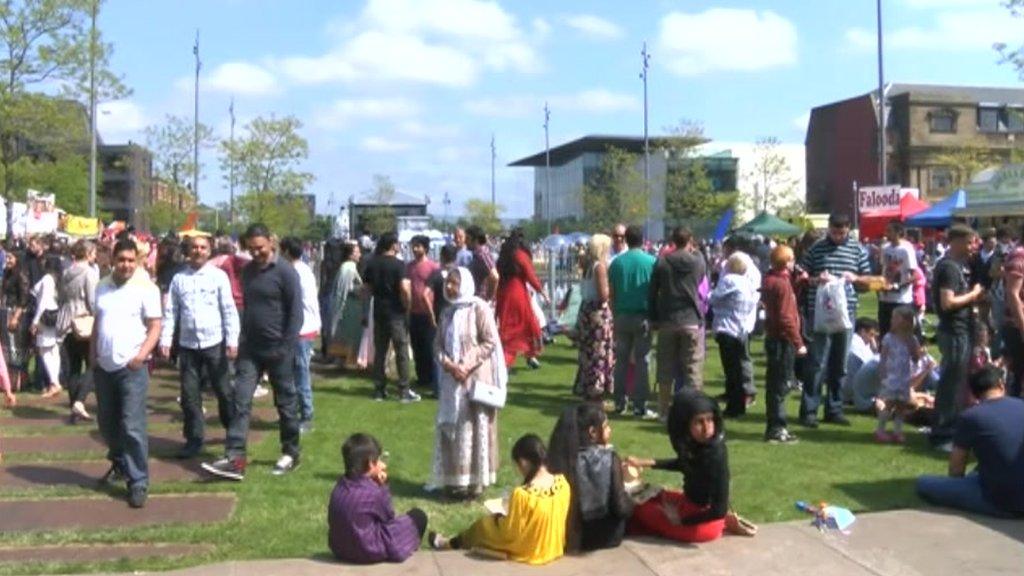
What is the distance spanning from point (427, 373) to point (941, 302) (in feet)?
21.1

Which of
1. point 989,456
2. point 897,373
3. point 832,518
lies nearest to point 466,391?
point 832,518

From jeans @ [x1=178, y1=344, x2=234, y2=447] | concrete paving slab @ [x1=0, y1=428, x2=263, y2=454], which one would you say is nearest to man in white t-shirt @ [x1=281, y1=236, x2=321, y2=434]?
concrete paving slab @ [x1=0, y1=428, x2=263, y2=454]

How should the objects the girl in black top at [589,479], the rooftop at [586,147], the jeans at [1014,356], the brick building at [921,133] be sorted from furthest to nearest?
the rooftop at [586,147] < the brick building at [921,133] < the jeans at [1014,356] < the girl in black top at [589,479]

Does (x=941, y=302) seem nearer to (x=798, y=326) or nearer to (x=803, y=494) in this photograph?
(x=798, y=326)

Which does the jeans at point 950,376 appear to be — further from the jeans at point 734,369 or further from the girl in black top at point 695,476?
the girl in black top at point 695,476

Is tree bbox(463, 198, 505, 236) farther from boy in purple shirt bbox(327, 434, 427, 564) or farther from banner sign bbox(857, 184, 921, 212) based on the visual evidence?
boy in purple shirt bbox(327, 434, 427, 564)

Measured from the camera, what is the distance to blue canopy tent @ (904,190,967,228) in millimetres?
34688

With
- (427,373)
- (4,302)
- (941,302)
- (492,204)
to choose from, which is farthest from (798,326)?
(492,204)

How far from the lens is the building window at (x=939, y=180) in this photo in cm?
7793

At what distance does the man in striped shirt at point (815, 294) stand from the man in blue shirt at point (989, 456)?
108 inches

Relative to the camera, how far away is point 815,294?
36.4 feet

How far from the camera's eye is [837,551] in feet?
24.2

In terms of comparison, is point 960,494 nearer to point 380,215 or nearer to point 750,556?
point 750,556

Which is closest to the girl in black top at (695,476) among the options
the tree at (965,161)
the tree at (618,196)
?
the tree at (618,196)
